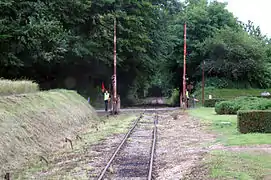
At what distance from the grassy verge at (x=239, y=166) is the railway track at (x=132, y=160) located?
1.56 m

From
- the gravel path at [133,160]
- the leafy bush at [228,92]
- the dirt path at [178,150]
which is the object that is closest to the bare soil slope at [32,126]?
the gravel path at [133,160]

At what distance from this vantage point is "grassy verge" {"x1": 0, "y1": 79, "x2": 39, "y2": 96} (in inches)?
622

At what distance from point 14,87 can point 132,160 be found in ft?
25.5

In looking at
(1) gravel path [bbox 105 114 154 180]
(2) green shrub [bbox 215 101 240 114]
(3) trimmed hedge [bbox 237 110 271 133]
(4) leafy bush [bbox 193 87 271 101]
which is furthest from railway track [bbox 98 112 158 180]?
(4) leafy bush [bbox 193 87 271 101]

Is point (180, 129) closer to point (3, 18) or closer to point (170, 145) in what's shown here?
point (170, 145)

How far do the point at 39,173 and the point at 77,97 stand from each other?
1697 centimetres

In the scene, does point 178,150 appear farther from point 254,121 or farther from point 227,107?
point 227,107

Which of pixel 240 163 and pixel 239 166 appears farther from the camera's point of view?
pixel 240 163

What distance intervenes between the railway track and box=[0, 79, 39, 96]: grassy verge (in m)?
5.03

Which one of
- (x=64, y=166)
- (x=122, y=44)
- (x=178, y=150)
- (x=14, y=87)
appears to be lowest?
(x=64, y=166)

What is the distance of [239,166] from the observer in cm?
945

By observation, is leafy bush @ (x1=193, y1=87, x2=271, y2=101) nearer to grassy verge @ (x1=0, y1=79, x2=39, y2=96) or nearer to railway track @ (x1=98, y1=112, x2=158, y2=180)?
grassy verge @ (x1=0, y1=79, x2=39, y2=96)

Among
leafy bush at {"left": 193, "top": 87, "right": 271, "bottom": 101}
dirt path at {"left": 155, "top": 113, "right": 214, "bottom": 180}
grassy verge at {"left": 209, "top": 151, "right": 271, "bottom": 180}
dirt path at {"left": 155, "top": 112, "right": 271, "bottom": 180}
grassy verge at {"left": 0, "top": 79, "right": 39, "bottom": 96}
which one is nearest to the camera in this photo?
grassy verge at {"left": 209, "top": 151, "right": 271, "bottom": 180}

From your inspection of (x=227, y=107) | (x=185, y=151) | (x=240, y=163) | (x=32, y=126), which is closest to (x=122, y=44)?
(x=227, y=107)
